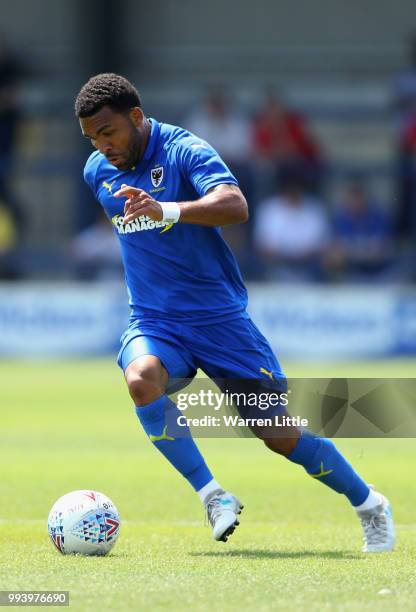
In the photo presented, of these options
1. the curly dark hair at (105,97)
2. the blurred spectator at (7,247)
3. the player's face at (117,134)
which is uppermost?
the curly dark hair at (105,97)

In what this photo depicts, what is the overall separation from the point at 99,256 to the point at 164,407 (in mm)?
14103

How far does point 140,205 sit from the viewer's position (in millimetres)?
6090

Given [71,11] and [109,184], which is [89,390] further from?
[71,11]

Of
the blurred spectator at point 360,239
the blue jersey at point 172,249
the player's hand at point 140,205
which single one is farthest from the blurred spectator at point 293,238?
the player's hand at point 140,205

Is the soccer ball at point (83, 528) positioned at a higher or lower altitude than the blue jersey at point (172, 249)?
lower

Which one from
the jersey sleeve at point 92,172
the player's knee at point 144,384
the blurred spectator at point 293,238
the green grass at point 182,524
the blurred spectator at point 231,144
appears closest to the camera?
the green grass at point 182,524

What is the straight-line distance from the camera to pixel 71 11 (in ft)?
83.9

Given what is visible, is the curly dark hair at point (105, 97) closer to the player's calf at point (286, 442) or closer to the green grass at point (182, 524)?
the player's calf at point (286, 442)

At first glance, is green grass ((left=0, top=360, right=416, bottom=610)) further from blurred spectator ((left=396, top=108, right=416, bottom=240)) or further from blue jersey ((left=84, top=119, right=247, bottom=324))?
blurred spectator ((left=396, top=108, right=416, bottom=240))

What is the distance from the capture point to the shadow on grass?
634cm

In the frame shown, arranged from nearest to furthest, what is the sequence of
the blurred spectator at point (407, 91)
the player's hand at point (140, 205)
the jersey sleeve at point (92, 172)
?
the player's hand at point (140, 205), the jersey sleeve at point (92, 172), the blurred spectator at point (407, 91)

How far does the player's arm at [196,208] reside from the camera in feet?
20.0

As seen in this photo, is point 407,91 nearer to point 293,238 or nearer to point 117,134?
point 293,238

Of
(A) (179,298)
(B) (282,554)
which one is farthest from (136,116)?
(B) (282,554)
